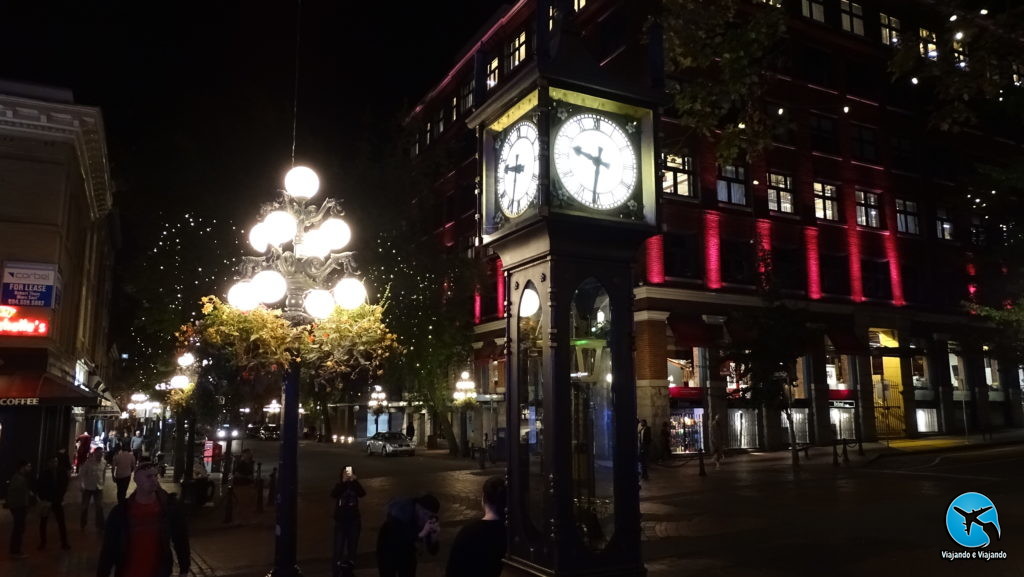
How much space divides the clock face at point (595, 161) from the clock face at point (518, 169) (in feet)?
0.97

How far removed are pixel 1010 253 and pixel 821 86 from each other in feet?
46.8

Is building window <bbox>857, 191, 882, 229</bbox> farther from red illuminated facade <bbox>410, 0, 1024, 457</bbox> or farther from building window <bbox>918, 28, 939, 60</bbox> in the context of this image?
building window <bbox>918, 28, 939, 60</bbox>

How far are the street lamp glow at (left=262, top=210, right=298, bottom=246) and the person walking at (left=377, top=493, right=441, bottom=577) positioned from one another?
13.8ft

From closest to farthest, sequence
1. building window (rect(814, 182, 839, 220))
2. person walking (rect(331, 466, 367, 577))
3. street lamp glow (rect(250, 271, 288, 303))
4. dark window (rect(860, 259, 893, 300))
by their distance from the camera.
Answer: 1. street lamp glow (rect(250, 271, 288, 303))
2. person walking (rect(331, 466, 367, 577))
3. building window (rect(814, 182, 839, 220))
4. dark window (rect(860, 259, 893, 300))

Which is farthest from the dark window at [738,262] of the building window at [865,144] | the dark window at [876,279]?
the building window at [865,144]

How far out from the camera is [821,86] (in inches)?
1407

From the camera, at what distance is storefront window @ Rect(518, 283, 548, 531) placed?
692 cm

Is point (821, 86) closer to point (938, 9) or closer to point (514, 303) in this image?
point (938, 9)

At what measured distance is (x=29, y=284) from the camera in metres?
19.2

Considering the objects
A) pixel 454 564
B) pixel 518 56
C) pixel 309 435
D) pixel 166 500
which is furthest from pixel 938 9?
pixel 309 435

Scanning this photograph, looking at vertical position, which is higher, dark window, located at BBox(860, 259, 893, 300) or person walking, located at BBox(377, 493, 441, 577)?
dark window, located at BBox(860, 259, 893, 300)

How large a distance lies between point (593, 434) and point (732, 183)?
28608 mm

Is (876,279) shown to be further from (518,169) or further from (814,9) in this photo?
(518,169)

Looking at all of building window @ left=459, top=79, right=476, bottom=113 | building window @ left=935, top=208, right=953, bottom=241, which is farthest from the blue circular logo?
building window @ left=459, top=79, right=476, bottom=113
